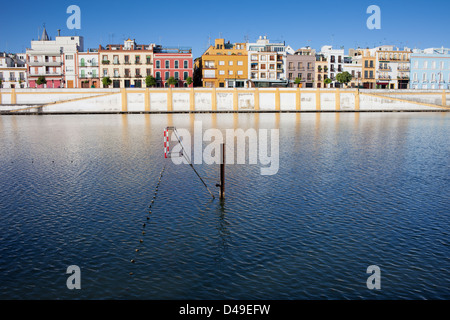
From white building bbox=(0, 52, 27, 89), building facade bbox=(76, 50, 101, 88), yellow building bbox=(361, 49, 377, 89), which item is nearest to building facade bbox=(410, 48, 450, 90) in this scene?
yellow building bbox=(361, 49, 377, 89)

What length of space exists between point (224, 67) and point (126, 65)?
21.8 meters

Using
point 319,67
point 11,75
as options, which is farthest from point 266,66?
point 11,75

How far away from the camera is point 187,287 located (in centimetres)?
1245

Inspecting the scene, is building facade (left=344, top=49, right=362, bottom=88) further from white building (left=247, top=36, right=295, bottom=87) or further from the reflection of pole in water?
the reflection of pole in water

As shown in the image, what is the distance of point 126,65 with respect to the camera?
10019 cm

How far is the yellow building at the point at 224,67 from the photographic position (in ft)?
335

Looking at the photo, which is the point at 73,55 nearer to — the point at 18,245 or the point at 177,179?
the point at 177,179

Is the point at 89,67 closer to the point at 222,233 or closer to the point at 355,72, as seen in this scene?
the point at 355,72

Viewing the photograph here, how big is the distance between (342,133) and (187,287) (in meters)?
40.2

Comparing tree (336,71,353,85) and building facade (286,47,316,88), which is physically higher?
building facade (286,47,316,88)

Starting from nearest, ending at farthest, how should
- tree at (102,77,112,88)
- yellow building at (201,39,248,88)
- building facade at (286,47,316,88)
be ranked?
tree at (102,77,112,88)
yellow building at (201,39,248,88)
building facade at (286,47,316,88)

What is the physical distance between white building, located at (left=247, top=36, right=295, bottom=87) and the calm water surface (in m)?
74.9

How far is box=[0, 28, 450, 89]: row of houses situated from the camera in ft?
329

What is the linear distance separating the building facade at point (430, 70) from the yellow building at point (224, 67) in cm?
4222
